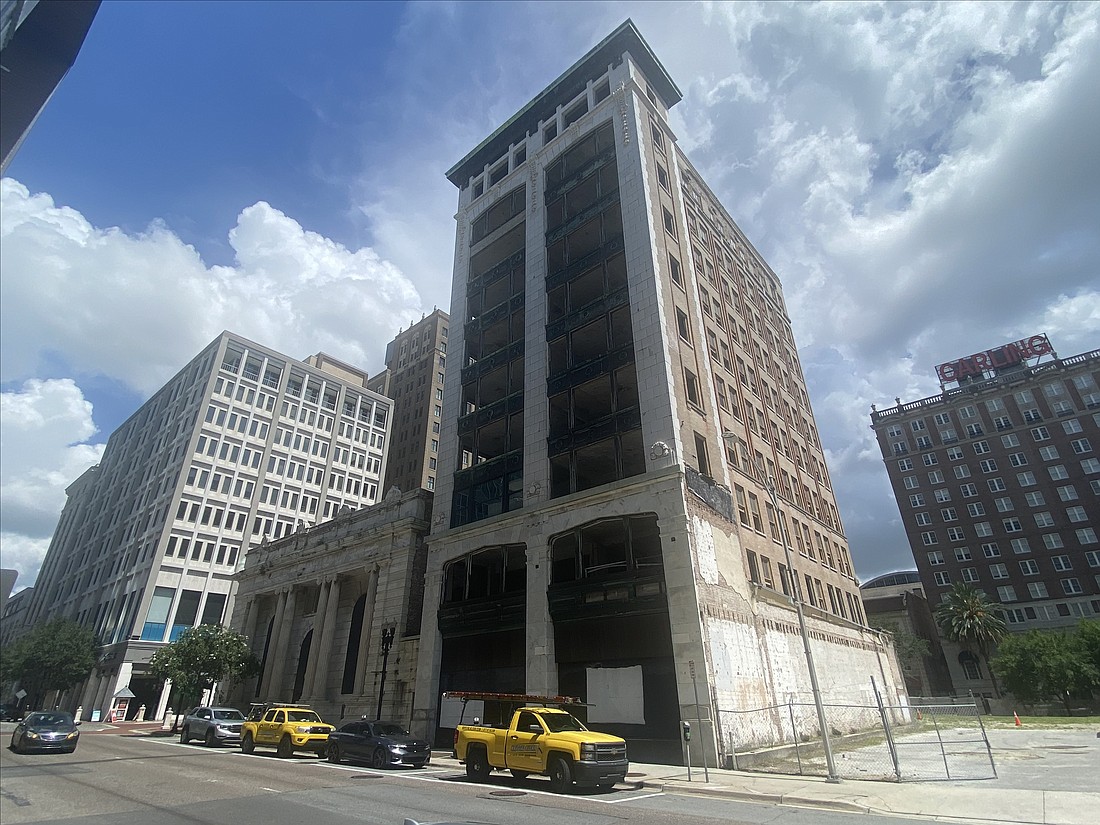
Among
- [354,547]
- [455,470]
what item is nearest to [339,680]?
[354,547]

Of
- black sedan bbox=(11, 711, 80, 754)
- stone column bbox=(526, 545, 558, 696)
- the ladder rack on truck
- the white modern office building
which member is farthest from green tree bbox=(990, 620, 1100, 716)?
the white modern office building

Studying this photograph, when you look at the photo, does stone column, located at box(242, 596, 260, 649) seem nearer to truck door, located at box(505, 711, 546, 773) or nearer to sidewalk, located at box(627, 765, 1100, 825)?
truck door, located at box(505, 711, 546, 773)

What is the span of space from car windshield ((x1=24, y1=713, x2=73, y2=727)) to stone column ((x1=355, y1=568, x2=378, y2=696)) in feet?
50.7

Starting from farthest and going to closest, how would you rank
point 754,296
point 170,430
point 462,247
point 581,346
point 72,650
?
point 170,430
point 72,650
point 754,296
point 462,247
point 581,346

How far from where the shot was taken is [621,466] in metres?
28.9

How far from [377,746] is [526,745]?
7.76 m

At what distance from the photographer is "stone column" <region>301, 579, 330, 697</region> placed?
131 feet

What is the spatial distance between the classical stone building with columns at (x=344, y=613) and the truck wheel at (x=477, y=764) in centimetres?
1759

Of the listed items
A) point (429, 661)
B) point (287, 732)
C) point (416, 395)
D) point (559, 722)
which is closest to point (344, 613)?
point (429, 661)

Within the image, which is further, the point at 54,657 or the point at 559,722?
the point at 54,657

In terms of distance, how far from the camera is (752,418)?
40500mm

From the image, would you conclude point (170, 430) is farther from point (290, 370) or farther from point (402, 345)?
point (402, 345)

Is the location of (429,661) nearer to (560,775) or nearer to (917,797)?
(560,775)

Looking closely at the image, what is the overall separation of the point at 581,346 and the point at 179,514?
188 feet
